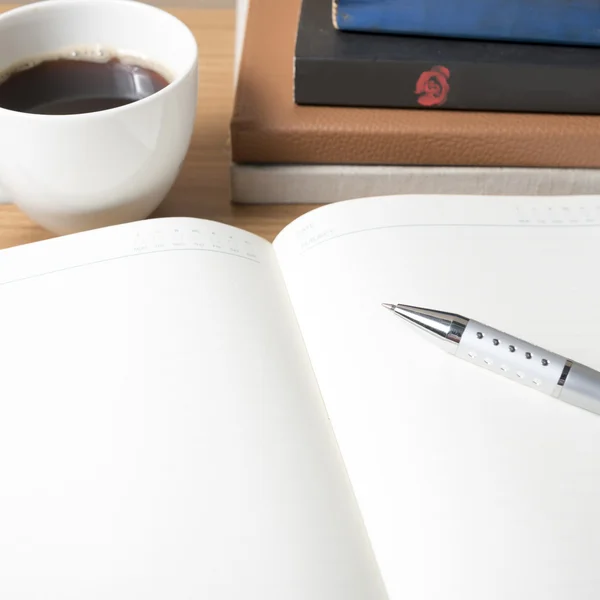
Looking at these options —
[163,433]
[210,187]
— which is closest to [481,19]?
[210,187]

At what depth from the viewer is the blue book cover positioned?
1.52 ft

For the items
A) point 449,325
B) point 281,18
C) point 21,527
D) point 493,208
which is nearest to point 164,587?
point 21,527

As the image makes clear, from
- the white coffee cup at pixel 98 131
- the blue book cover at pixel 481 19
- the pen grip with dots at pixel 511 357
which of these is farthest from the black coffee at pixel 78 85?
the pen grip with dots at pixel 511 357

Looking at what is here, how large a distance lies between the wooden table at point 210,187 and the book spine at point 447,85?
0.08 meters

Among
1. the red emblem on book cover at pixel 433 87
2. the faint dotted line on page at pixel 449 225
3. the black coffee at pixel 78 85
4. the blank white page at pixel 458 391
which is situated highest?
the black coffee at pixel 78 85

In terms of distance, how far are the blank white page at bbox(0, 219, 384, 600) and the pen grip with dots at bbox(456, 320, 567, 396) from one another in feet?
0.27

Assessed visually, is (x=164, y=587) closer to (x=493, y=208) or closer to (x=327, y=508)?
(x=327, y=508)

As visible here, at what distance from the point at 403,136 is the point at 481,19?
9 centimetres

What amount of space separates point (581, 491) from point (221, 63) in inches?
18.6

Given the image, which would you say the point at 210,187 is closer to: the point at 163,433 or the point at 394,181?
the point at 394,181

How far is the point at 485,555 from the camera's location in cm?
30

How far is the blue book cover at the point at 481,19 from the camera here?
0.46 meters

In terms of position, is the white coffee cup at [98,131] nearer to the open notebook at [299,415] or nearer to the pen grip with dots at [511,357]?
the open notebook at [299,415]

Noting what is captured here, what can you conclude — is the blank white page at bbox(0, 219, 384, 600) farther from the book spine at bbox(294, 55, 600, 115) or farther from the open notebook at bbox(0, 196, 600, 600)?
the book spine at bbox(294, 55, 600, 115)
